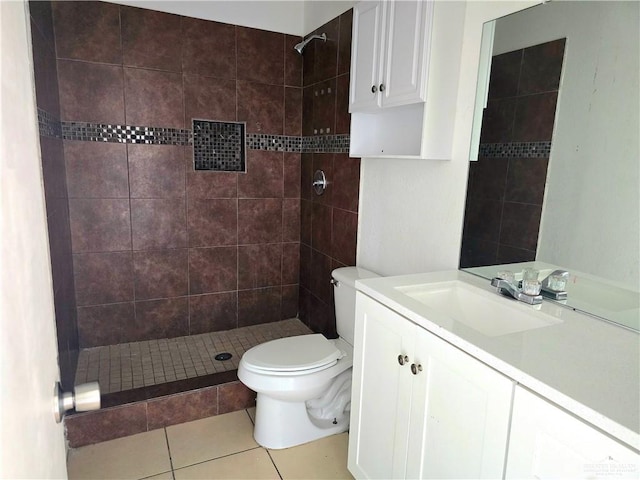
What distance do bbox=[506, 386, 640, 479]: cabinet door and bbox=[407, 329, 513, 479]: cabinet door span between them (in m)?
0.03

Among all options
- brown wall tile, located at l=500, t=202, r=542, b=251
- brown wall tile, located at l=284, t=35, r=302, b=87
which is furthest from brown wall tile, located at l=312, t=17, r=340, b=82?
brown wall tile, located at l=500, t=202, r=542, b=251

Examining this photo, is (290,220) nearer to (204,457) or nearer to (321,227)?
(321,227)

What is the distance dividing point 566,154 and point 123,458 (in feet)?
7.15

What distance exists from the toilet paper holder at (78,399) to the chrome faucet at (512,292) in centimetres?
124

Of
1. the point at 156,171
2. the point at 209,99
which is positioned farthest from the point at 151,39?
the point at 156,171

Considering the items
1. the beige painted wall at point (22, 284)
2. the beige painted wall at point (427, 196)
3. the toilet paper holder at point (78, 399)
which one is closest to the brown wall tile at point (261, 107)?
the beige painted wall at point (427, 196)

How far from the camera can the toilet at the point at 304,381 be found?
1.87 meters

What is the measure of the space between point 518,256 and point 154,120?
2.25 metres

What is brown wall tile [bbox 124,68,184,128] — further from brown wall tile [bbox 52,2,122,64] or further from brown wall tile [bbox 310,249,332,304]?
brown wall tile [bbox 310,249,332,304]

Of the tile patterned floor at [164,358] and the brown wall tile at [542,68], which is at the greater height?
the brown wall tile at [542,68]

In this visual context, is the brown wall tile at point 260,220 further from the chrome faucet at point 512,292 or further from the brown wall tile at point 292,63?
the chrome faucet at point 512,292

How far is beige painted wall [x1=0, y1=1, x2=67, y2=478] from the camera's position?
0.46m

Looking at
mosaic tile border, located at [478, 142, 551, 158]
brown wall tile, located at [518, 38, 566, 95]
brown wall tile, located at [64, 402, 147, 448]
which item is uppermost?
brown wall tile, located at [518, 38, 566, 95]

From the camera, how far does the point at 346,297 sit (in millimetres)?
2197
